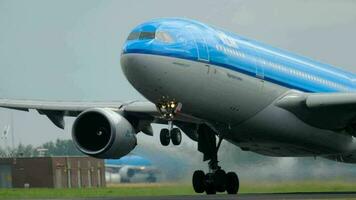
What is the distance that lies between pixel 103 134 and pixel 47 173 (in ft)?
92.1

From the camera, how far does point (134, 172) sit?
210ft

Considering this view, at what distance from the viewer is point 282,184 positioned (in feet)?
150

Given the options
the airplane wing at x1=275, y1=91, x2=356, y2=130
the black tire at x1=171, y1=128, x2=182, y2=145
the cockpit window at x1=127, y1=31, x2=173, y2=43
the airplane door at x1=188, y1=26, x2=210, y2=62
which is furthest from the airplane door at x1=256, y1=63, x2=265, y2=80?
the black tire at x1=171, y1=128, x2=182, y2=145

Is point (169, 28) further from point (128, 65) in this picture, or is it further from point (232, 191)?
point (232, 191)

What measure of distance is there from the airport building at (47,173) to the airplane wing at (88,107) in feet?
72.1

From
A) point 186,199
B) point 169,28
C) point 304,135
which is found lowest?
point 186,199

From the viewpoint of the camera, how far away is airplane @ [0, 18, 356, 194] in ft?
115

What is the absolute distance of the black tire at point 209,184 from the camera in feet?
132

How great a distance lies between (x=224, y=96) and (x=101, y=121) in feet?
16.3

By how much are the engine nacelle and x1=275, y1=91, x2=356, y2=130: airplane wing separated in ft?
18.1

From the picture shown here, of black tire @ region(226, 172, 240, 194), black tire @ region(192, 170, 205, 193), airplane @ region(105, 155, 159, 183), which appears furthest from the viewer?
airplane @ region(105, 155, 159, 183)

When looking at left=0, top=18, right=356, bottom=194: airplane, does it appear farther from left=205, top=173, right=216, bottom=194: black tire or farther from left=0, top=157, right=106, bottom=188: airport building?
left=0, top=157, right=106, bottom=188: airport building

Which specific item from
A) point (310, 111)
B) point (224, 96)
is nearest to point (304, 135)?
point (310, 111)

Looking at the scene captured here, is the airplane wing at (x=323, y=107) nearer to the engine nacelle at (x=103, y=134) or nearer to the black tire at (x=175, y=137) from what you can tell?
the engine nacelle at (x=103, y=134)
